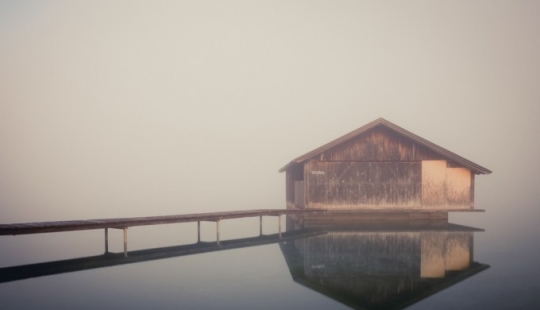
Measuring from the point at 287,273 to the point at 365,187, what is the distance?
1416 cm

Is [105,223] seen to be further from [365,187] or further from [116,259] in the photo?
[365,187]

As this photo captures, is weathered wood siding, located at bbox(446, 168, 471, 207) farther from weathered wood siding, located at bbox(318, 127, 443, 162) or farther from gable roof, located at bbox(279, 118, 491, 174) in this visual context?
weathered wood siding, located at bbox(318, 127, 443, 162)

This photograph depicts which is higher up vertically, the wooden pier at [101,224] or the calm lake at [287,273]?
the wooden pier at [101,224]

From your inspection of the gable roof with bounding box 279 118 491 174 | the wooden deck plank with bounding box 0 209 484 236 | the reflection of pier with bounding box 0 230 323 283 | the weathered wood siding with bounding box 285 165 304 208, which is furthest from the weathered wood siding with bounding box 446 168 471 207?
the reflection of pier with bounding box 0 230 323 283

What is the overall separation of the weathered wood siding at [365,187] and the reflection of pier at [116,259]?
4.62 m

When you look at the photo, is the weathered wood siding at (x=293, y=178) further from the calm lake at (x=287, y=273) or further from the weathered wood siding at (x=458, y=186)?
the weathered wood siding at (x=458, y=186)

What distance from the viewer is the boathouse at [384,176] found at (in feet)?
90.8

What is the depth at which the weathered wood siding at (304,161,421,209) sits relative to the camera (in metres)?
27.7

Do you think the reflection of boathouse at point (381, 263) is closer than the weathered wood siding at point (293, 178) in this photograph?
Yes

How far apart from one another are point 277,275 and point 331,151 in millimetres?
14515

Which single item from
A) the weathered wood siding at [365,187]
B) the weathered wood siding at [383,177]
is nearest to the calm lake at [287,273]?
the weathered wood siding at [365,187]

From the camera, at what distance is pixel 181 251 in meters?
19.5

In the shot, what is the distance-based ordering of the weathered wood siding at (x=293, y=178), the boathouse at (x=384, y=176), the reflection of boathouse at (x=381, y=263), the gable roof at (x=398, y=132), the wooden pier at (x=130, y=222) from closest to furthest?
the reflection of boathouse at (x=381, y=263), the wooden pier at (x=130, y=222), the gable roof at (x=398, y=132), the boathouse at (x=384, y=176), the weathered wood siding at (x=293, y=178)

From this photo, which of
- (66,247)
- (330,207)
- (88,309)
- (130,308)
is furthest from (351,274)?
(66,247)
